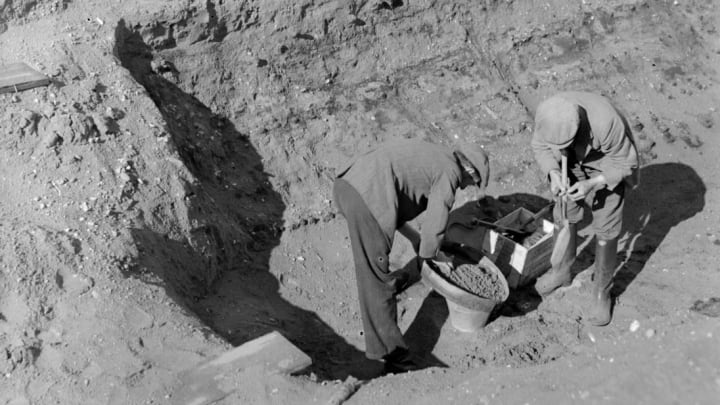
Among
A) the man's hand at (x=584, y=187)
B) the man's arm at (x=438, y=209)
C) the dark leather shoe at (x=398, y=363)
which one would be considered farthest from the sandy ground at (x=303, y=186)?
the man's hand at (x=584, y=187)

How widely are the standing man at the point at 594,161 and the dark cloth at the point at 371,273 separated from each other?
1257 mm

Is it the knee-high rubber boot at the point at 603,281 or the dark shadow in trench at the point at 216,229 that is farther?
the knee-high rubber boot at the point at 603,281

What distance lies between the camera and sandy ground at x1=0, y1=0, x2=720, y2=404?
4.32m

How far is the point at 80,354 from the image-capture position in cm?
436

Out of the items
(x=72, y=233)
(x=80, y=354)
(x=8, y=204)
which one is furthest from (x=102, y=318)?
(x=8, y=204)

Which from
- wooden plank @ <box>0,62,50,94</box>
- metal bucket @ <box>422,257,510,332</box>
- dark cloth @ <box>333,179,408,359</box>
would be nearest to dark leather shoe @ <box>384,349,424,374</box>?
dark cloth @ <box>333,179,408,359</box>

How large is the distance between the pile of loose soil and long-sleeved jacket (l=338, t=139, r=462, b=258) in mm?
688

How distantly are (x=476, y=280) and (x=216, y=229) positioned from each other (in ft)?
6.50

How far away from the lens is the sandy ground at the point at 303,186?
170 inches

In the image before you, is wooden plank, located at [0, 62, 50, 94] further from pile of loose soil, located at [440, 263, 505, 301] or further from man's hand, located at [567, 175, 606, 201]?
man's hand, located at [567, 175, 606, 201]

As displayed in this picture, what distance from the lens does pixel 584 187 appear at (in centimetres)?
512

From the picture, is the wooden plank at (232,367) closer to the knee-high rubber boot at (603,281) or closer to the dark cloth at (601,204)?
the dark cloth at (601,204)

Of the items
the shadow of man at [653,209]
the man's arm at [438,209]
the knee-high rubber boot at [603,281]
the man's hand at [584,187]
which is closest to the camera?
the man's arm at [438,209]

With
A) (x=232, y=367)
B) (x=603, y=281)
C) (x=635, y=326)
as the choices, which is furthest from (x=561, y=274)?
(x=232, y=367)
